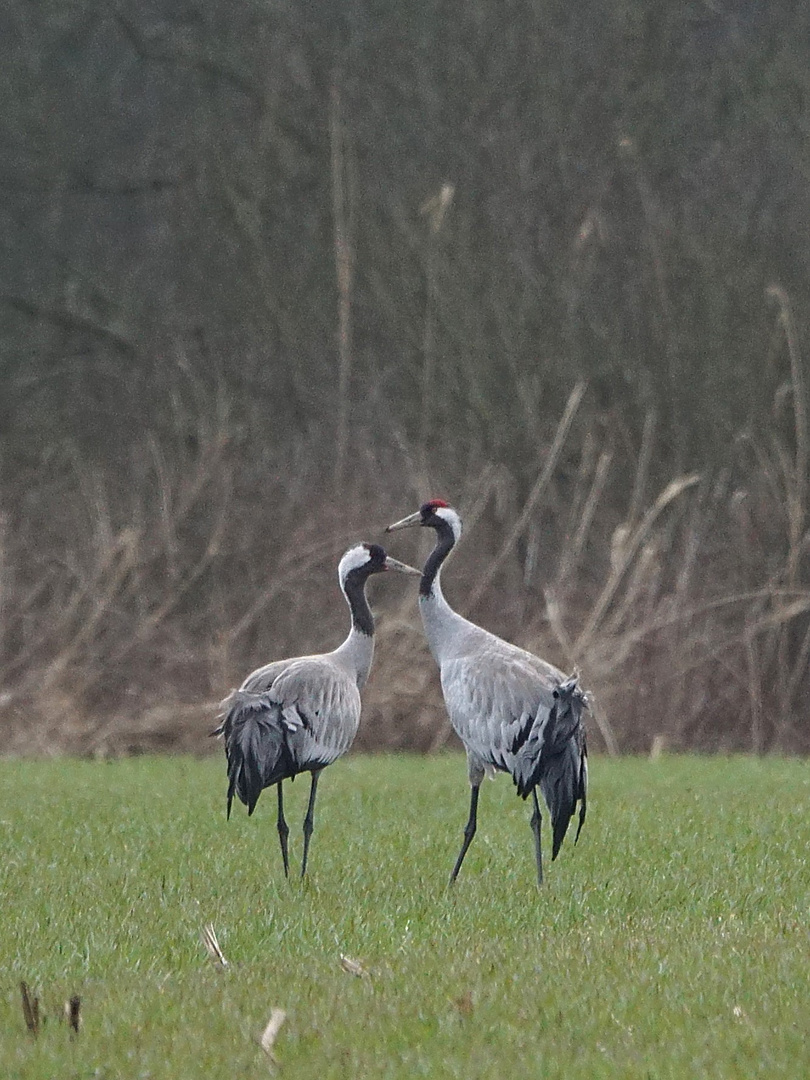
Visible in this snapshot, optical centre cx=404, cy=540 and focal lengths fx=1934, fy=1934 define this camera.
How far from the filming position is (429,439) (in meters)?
17.5

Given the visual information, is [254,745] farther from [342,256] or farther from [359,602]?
[342,256]

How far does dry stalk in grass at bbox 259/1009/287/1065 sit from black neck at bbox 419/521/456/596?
408cm

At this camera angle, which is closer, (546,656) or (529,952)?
(529,952)

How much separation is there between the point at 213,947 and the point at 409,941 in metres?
0.75

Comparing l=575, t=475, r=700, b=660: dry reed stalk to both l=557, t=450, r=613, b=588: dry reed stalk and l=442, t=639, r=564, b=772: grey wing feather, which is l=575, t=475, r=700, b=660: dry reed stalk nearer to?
l=557, t=450, r=613, b=588: dry reed stalk

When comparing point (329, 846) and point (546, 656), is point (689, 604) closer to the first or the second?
point (546, 656)

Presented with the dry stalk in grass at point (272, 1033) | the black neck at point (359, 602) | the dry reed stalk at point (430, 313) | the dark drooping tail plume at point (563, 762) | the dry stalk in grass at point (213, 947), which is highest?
the dry reed stalk at point (430, 313)

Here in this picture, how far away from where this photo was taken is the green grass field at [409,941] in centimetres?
473

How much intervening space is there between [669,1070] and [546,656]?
10.6 m

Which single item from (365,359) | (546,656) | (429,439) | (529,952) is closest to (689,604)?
(546,656)

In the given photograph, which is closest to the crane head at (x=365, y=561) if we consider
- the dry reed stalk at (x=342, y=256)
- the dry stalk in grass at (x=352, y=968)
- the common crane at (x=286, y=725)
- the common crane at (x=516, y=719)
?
the common crane at (x=516, y=719)

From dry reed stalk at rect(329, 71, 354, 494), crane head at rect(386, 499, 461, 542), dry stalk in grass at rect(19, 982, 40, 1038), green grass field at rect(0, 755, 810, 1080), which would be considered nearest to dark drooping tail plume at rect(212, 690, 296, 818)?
green grass field at rect(0, 755, 810, 1080)

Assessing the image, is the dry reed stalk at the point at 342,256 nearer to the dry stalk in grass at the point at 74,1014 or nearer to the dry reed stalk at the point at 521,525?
the dry reed stalk at the point at 521,525

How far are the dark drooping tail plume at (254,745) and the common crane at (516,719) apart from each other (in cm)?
75
